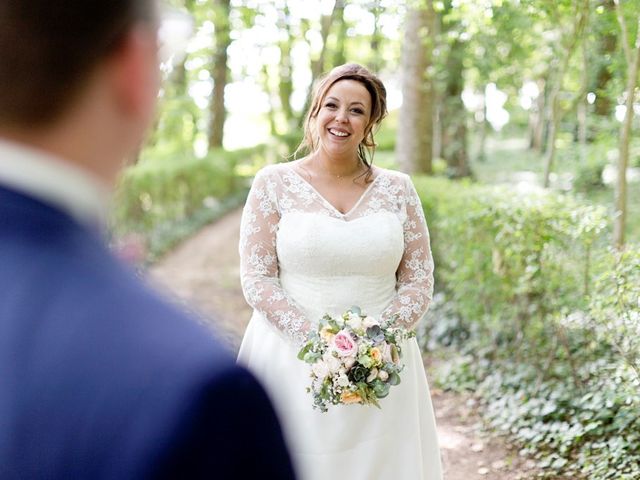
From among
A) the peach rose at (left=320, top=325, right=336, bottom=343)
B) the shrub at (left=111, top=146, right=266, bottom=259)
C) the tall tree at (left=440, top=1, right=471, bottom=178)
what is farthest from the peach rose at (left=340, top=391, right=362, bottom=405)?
the tall tree at (left=440, top=1, right=471, bottom=178)

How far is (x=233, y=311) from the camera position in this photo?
370 inches

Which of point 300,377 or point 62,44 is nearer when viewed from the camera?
point 62,44

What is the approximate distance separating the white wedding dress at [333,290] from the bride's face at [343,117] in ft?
0.72

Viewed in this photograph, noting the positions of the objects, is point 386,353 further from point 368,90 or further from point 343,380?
point 368,90

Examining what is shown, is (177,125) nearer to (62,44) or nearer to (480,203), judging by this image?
(480,203)

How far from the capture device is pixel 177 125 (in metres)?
18.6

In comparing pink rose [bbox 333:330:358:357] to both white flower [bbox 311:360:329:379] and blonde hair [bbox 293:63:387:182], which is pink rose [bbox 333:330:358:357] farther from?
blonde hair [bbox 293:63:387:182]

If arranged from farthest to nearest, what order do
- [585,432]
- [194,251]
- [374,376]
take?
[194,251], [585,432], [374,376]

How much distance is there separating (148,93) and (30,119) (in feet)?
0.43

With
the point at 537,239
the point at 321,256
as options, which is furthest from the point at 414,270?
the point at 537,239

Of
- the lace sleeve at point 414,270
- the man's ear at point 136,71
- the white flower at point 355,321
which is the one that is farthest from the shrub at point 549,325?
the man's ear at point 136,71

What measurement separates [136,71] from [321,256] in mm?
2381

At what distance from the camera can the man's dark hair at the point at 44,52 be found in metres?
0.75

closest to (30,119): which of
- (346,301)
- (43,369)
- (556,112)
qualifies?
(43,369)
